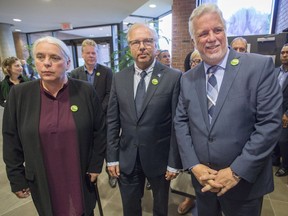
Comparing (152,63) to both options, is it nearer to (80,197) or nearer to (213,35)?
(213,35)

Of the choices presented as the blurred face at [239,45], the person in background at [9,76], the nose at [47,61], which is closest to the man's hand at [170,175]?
the nose at [47,61]

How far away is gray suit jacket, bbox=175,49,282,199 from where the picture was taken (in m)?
0.98

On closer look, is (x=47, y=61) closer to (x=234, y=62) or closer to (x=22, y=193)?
(x=22, y=193)

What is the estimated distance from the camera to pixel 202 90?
3.70ft

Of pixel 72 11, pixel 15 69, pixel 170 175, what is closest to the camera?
pixel 170 175

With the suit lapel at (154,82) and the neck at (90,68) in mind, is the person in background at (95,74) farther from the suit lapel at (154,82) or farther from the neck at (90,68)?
the suit lapel at (154,82)

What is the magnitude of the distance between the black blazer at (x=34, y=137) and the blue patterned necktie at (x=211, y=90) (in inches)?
29.8

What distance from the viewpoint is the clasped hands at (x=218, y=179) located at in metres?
1.02

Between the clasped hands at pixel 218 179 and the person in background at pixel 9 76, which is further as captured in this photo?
Answer: the person in background at pixel 9 76

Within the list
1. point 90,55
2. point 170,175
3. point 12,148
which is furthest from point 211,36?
point 90,55

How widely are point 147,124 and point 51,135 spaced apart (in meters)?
0.61

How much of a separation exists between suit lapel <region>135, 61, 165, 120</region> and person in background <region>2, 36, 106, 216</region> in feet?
1.20

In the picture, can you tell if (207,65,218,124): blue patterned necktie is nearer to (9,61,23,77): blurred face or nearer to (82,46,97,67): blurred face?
(82,46,97,67): blurred face

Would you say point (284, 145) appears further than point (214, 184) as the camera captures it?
Yes
